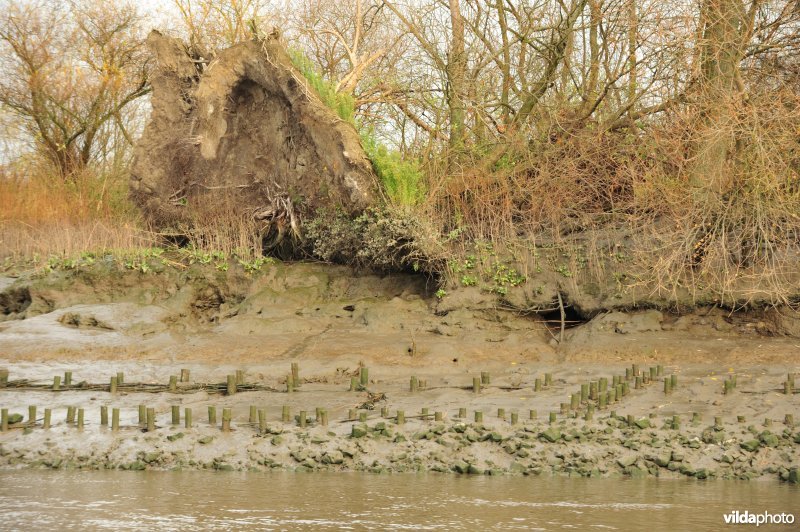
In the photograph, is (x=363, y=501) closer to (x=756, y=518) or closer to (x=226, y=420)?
(x=226, y=420)

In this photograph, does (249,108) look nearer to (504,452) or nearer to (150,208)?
(150,208)

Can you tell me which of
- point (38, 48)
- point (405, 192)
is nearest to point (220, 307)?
point (405, 192)

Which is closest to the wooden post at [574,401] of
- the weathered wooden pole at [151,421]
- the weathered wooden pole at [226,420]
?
Answer: the weathered wooden pole at [226,420]

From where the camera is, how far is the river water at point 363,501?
764 cm

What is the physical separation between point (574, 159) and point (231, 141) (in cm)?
680

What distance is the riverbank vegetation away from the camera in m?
13.3

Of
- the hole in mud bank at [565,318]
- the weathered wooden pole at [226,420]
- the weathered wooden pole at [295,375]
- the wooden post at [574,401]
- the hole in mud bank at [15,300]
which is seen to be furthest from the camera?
the hole in mud bank at [15,300]

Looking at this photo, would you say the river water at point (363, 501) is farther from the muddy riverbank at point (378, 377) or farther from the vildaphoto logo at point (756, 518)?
the muddy riverbank at point (378, 377)

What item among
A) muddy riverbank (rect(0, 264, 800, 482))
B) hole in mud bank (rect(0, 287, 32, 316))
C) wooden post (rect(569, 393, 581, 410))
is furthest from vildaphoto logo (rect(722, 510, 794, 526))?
hole in mud bank (rect(0, 287, 32, 316))

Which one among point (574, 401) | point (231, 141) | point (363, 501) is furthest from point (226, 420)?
point (231, 141)

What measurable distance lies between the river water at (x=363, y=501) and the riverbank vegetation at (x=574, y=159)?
17.2ft

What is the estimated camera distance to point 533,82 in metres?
16.8

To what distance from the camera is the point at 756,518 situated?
25.3 feet

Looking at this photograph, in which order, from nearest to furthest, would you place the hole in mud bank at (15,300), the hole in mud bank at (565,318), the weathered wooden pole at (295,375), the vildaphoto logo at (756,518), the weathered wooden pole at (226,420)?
the vildaphoto logo at (756,518), the weathered wooden pole at (226,420), the weathered wooden pole at (295,375), the hole in mud bank at (565,318), the hole in mud bank at (15,300)
